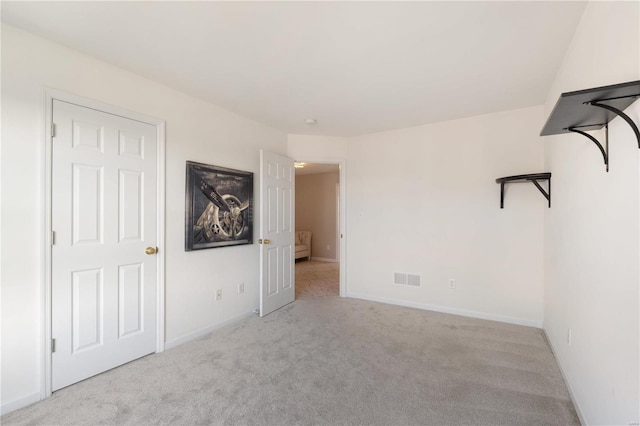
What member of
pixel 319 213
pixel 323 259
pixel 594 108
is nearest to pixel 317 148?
pixel 594 108

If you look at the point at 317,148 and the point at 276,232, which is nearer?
the point at 276,232

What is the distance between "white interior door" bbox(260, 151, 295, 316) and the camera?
136 inches

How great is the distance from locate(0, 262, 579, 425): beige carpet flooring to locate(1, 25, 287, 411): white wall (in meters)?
0.27

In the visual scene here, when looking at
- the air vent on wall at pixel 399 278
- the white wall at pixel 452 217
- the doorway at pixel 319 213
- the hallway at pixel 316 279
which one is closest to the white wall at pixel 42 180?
the hallway at pixel 316 279

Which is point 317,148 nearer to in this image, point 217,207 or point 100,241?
point 217,207

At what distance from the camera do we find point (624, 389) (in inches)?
45.8

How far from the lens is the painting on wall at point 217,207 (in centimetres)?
280

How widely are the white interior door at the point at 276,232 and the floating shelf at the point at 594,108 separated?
108 inches

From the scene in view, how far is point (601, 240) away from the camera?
56.9 inches

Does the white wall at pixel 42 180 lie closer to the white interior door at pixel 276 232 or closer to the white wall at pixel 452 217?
the white interior door at pixel 276 232

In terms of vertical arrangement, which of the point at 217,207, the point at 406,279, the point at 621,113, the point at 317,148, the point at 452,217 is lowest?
the point at 406,279

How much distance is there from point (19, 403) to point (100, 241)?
1.09 metres

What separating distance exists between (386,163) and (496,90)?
5.17 ft

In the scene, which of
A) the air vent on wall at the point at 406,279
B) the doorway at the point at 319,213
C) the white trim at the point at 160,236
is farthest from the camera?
the doorway at the point at 319,213
